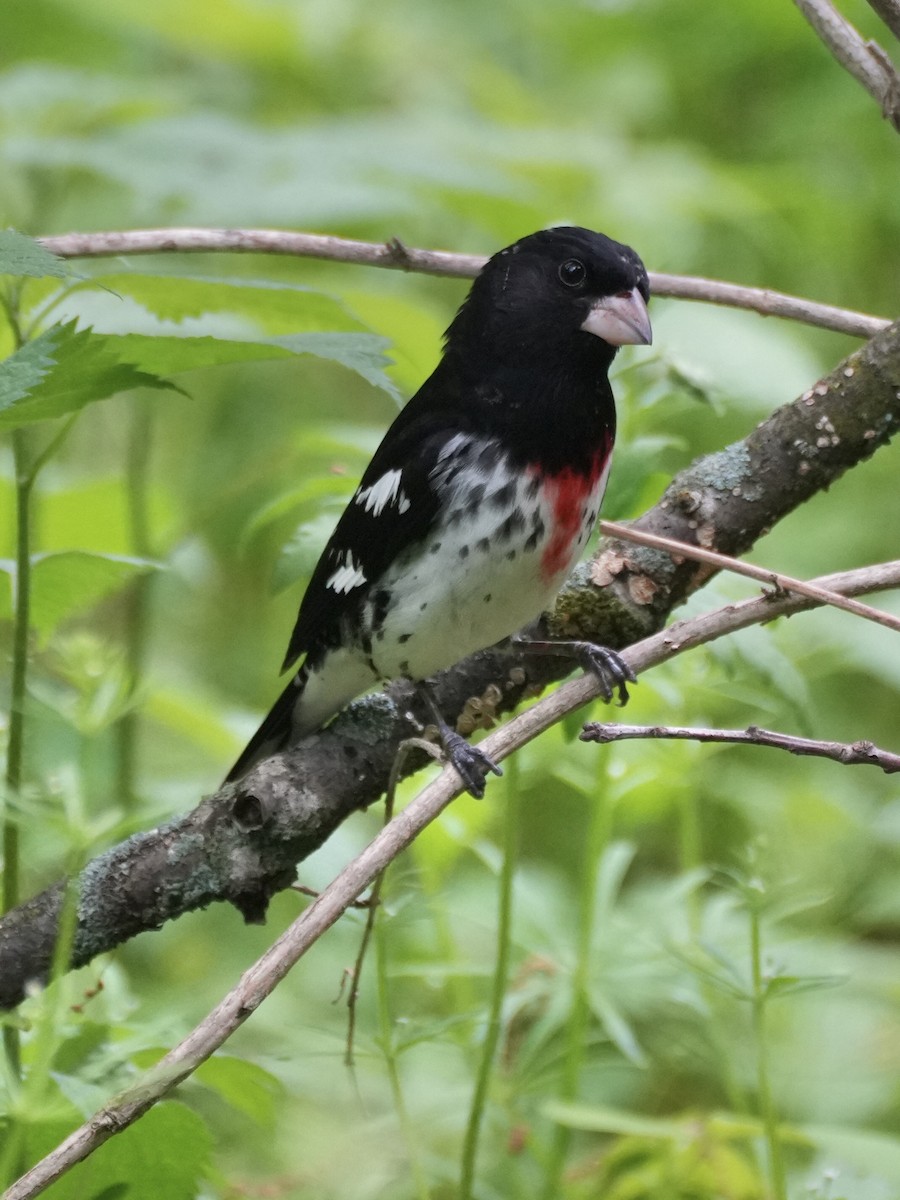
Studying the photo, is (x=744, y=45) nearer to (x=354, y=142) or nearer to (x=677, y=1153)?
(x=354, y=142)

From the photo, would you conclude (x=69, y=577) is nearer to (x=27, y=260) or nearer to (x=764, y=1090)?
(x=27, y=260)

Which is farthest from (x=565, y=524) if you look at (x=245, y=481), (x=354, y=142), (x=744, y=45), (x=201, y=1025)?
(x=744, y=45)

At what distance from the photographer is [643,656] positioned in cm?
156

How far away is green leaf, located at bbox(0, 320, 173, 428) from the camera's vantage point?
1.33 metres

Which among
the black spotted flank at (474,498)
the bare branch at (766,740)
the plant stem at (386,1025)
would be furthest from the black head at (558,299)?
the plant stem at (386,1025)

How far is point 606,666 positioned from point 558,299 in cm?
60

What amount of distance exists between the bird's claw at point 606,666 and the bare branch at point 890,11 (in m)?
0.77

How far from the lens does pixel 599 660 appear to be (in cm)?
176

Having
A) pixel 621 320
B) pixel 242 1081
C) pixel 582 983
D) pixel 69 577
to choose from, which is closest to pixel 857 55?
pixel 621 320

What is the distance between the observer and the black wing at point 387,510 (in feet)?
6.50

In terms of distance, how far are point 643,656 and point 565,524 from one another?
1.25 feet

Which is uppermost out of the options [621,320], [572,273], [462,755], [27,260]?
[572,273]

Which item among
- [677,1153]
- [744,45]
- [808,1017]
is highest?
[744,45]

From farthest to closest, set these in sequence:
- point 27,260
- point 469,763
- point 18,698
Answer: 1. point 469,763
2. point 18,698
3. point 27,260
